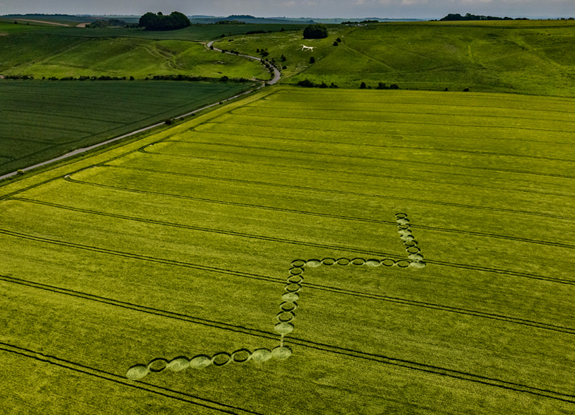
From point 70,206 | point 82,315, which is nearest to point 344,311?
point 82,315

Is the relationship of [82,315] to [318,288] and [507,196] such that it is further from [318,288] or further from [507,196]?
[507,196]

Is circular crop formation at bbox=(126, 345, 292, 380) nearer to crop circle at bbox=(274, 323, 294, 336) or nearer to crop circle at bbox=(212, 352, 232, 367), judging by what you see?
crop circle at bbox=(212, 352, 232, 367)

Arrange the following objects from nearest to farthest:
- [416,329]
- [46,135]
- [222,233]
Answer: [416,329], [222,233], [46,135]

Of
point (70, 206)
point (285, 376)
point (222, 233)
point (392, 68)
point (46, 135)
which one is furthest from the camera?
point (392, 68)

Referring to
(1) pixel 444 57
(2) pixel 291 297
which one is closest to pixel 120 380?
(2) pixel 291 297

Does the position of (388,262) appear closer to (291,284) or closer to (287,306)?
(291,284)

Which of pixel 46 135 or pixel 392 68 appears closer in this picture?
pixel 46 135

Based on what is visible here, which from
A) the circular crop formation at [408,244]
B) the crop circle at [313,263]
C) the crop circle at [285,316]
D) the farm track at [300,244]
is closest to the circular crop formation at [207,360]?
the crop circle at [285,316]
